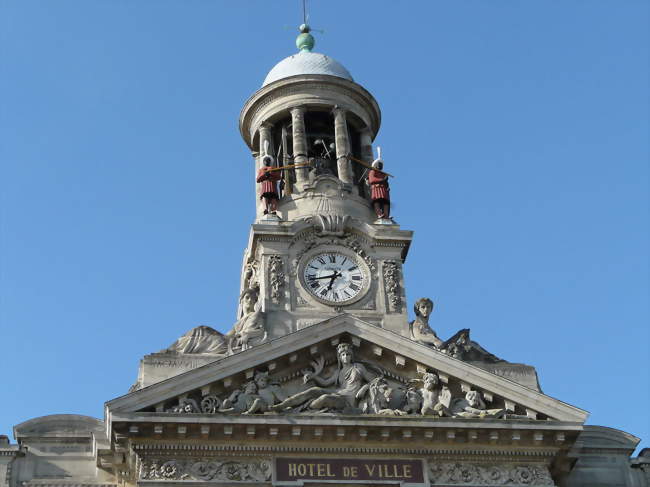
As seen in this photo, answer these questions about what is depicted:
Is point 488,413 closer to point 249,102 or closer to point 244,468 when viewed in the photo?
point 244,468

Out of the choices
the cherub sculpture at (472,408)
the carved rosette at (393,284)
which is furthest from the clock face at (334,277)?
the cherub sculpture at (472,408)

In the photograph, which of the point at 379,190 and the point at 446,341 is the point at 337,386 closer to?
the point at 446,341

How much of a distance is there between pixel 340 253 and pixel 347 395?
6.28m

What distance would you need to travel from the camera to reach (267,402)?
1576 inches

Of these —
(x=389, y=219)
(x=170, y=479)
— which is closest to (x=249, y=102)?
(x=389, y=219)

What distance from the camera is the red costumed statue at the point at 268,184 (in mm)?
47156

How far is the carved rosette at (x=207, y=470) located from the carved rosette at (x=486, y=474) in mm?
4346

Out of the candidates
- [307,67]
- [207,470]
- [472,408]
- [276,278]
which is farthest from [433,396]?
[307,67]

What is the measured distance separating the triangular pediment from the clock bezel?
3517mm

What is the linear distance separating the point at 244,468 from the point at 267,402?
5.95 ft

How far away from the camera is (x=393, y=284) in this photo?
4525cm

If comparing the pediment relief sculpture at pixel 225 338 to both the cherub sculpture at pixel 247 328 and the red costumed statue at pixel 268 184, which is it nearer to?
the cherub sculpture at pixel 247 328

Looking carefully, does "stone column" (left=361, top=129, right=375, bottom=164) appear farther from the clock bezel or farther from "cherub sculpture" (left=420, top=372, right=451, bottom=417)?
"cherub sculpture" (left=420, top=372, right=451, bottom=417)

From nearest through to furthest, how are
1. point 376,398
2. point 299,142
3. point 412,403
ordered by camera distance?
point 376,398 < point 412,403 < point 299,142
